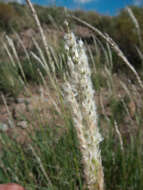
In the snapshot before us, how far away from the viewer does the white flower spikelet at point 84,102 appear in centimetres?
80

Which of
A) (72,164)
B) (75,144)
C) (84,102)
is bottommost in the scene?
(72,164)

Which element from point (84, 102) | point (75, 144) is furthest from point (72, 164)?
point (84, 102)

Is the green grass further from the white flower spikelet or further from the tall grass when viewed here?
the white flower spikelet

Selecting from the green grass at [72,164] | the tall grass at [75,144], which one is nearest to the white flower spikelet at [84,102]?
the tall grass at [75,144]

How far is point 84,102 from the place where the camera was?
0.84 metres

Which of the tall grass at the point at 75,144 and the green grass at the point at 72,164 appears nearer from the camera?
the tall grass at the point at 75,144

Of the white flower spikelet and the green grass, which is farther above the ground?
the white flower spikelet

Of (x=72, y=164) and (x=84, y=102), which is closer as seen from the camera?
(x=84, y=102)

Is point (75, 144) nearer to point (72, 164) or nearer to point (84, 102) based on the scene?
point (72, 164)

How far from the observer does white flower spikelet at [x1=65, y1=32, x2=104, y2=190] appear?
2.64 ft

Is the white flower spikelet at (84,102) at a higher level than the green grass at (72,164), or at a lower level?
higher

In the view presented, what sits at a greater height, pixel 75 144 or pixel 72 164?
pixel 75 144

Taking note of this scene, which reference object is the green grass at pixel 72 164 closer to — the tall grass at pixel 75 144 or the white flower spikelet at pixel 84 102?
the tall grass at pixel 75 144

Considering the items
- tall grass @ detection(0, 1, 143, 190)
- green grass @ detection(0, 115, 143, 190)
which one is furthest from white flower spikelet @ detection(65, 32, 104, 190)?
green grass @ detection(0, 115, 143, 190)
